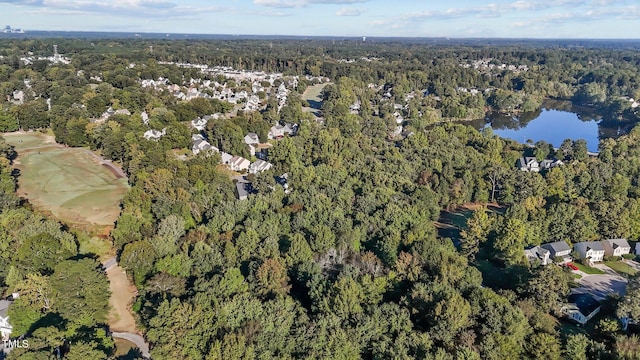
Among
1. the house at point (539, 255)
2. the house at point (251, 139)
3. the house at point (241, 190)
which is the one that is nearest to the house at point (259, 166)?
the house at point (241, 190)

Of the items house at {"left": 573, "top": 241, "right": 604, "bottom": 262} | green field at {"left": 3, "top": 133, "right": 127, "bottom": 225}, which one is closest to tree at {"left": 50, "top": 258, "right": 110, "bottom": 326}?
green field at {"left": 3, "top": 133, "right": 127, "bottom": 225}

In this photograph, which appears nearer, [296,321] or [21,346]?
[21,346]

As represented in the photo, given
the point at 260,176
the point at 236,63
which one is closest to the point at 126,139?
the point at 260,176

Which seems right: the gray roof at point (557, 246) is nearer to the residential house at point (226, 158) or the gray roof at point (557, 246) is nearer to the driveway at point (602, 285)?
the driveway at point (602, 285)

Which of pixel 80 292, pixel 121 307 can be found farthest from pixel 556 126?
pixel 80 292

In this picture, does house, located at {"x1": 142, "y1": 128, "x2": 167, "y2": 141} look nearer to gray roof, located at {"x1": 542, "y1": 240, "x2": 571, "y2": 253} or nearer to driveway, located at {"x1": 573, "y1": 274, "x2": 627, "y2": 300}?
gray roof, located at {"x1": 542, "y1": 240, "x2": 571, "y2": 253}

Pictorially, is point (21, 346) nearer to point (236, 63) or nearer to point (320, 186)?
point (320, 186)
